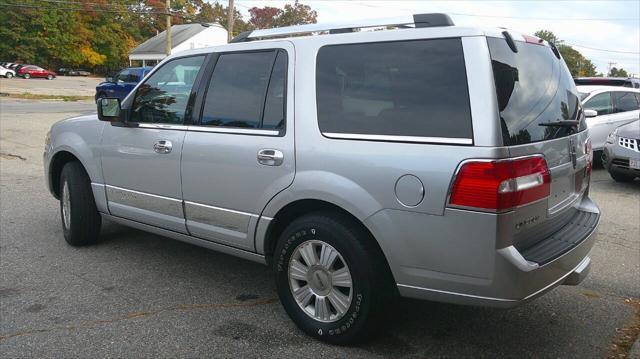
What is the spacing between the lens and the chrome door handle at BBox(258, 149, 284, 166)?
3.43 meters

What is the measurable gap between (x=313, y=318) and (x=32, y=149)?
34.1 feet

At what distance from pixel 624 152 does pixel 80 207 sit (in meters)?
7.63

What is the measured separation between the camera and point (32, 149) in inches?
461

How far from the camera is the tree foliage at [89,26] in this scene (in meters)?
68.7

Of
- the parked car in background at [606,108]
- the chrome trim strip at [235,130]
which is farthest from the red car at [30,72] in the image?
the chrome trim strip at [235,130]

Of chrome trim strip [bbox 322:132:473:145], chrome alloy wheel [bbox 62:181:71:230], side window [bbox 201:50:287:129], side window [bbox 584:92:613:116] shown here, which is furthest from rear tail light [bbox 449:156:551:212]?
side window [bbox 584:92:613:116]

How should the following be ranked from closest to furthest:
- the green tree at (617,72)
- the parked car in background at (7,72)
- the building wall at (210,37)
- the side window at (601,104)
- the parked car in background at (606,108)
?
the parked car in background at (606,108)
the side window at (601,104)
the parked car in background at (7,72)
the building wall at (210,37)
the green tree at (617,72)

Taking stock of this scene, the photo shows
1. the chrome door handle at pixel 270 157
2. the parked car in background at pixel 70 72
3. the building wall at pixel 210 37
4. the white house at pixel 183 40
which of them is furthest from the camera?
the parked car in background at pixel 70 72

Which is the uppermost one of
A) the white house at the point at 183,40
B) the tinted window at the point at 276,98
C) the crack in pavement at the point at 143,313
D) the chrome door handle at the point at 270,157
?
the white house at the point at 183,40

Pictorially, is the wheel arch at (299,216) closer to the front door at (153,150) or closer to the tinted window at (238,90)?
the tinted window at (238,90)

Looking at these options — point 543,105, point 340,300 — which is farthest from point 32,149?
point 543,105

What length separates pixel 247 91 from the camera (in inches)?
148

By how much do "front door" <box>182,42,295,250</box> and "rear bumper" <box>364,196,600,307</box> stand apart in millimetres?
977

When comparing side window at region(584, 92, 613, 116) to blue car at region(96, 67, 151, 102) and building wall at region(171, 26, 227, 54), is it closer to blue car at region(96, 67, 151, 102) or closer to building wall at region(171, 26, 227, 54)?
blue car at region(96, 67, 151, 102)
